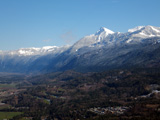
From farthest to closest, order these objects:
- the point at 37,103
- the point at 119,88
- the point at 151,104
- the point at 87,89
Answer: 1. the point at 87,89
2. the point at 119,88
3. the point at 37,103
4. the point at 151,104

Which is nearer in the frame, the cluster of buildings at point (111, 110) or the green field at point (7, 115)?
the cluster of buildings at point (111, 110)

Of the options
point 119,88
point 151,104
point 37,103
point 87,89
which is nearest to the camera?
point 151,104

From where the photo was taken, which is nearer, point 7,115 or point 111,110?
point 111,110

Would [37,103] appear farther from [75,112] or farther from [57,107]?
[75,112]

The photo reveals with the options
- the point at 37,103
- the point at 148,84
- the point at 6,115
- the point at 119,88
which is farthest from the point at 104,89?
the point at 6,115

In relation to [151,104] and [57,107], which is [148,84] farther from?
[57,107]

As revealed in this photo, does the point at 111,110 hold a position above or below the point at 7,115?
below

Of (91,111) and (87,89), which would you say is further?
(87,89)

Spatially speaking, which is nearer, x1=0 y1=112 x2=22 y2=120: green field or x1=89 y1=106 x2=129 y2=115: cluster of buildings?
x1=89 y1=106 x2=129 y2=115: cluster of buildings

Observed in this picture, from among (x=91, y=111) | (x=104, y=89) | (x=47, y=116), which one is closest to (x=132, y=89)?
(x=104, y=89)
